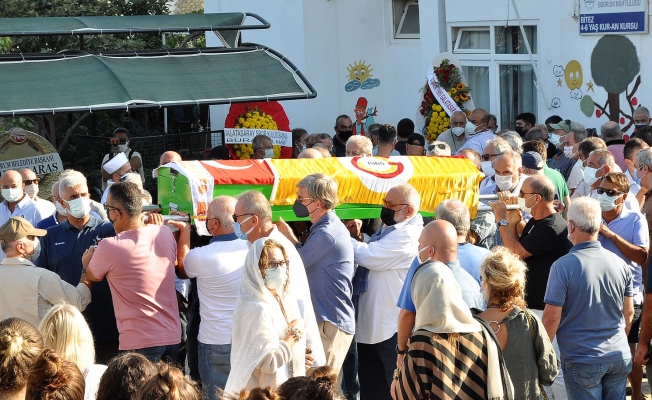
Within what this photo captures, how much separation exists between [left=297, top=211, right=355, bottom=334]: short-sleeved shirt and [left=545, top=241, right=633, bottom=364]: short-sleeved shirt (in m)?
1.36

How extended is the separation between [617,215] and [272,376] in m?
3.10

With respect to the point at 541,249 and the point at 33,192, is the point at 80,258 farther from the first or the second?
the point at 541,249

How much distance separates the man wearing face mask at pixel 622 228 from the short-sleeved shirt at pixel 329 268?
1841 mm

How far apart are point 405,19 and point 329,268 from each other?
38.5 feet

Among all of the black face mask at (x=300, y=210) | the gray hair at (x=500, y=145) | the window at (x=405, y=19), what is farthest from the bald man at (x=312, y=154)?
the window at (x=405, y=19)

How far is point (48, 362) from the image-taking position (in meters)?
3.75

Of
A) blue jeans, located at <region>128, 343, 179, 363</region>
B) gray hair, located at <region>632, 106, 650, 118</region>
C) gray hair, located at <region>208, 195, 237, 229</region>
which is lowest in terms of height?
blue jeans, located at <region>128, 343, 179, 363</region>

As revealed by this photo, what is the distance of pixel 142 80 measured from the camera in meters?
11.5

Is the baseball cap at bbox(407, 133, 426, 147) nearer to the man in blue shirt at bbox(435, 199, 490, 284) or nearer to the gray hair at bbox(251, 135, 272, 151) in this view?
the gray hair at bbox(251, 135, 272, 151)

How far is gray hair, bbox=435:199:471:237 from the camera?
5.84 meters

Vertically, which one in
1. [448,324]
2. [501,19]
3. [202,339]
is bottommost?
[202,339]

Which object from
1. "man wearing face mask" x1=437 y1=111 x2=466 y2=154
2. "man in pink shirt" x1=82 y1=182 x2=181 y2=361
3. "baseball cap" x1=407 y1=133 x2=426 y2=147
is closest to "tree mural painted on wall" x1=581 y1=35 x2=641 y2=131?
"man wearing face mask" x1=437 y1=111 x2=466 y2=154

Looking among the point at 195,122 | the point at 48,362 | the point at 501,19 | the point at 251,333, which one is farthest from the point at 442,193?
the point at 195,122

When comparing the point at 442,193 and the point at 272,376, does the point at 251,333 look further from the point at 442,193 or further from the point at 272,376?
the point at 442,193
